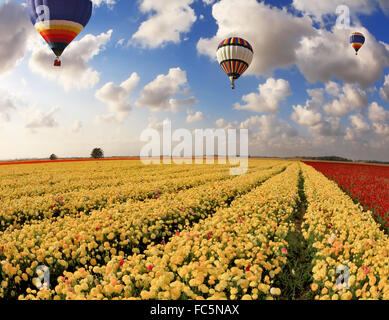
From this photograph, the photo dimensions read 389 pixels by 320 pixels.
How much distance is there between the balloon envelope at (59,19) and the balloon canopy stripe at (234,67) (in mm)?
12930

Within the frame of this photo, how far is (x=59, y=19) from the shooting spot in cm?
1827

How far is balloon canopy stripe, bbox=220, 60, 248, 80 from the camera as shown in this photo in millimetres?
25266

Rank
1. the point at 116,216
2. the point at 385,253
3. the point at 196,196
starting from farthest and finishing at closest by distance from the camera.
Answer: the point at 196,196, the point at 116,216, the point at 385,253

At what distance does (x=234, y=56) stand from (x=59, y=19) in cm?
1508

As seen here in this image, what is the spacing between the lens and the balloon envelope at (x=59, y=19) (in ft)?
59.3

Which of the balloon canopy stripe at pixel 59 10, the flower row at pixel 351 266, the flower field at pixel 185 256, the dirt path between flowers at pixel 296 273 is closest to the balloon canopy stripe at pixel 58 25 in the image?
the balloon canopy stripe at pixel 59 10

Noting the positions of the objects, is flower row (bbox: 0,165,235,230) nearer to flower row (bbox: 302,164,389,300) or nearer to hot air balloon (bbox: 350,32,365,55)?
flower row (bbox: 302,164,389,300)

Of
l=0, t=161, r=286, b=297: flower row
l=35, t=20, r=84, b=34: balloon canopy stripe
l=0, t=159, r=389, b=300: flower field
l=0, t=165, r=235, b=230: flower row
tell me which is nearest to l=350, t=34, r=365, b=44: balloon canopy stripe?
l=35, t=20, r=84, b=34: balloon canopy stripe

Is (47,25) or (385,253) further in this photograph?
(47,25)

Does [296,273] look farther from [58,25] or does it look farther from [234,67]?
[234,67]

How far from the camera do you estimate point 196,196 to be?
9359mm
